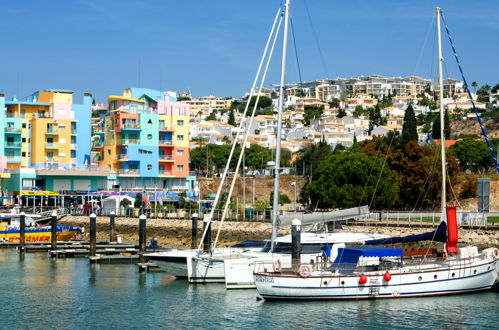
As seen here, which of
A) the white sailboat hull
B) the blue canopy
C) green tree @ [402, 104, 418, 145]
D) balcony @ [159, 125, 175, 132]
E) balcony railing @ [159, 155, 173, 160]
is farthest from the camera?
green tree @ [402, 104, 418, 145]

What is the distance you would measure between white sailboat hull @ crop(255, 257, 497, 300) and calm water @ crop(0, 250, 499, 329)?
0.39m

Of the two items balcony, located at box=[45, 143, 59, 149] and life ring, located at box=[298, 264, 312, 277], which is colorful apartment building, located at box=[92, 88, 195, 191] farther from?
life ring, located at box=[298, 264, 312, 277]

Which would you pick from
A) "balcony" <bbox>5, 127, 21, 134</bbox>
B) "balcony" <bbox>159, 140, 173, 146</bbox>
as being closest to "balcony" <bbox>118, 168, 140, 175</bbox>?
"balcony" <bbox>159, 140, 173, 146</bbox>

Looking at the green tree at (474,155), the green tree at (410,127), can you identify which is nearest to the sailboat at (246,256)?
the green tree at (410,127)

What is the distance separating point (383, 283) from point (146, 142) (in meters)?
63.5

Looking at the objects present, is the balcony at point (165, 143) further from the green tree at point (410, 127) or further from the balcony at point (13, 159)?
the green tree at point (410, 127)

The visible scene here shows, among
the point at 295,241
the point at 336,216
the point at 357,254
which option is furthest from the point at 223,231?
the point at 357,254

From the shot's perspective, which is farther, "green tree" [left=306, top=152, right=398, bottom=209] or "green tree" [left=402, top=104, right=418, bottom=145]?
"green tree" [left=402, top=104, right=418, bottom=145]

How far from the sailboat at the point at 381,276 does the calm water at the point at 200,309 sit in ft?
1.46

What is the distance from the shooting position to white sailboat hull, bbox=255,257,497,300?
35.1m

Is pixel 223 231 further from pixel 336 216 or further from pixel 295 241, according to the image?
pixel 295 241

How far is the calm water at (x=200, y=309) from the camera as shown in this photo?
32188mm

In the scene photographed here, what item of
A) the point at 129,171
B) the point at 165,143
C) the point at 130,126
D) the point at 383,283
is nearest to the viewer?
the point at 383,283

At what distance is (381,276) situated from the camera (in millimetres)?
35625
